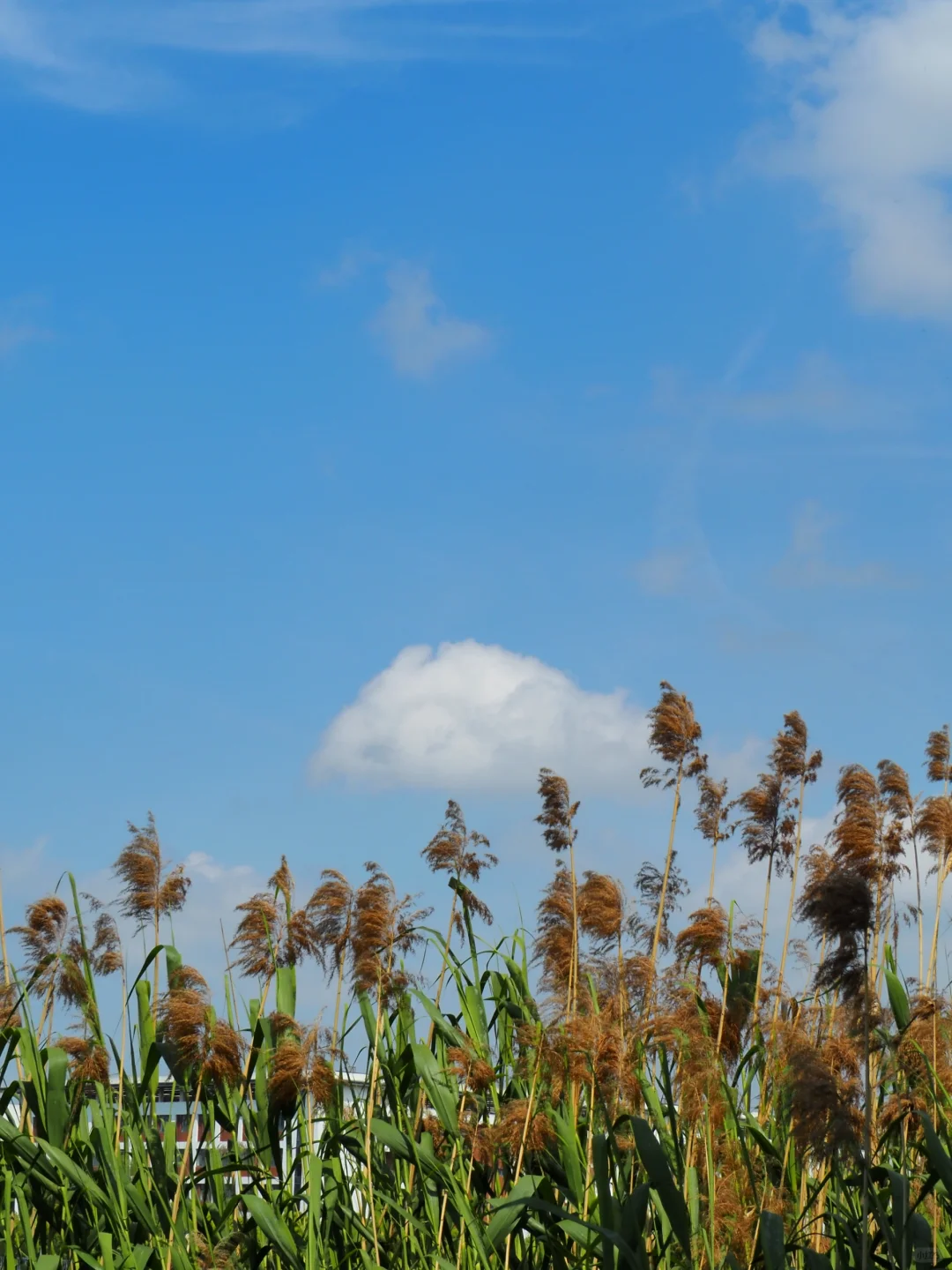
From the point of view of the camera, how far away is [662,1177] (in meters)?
4.73

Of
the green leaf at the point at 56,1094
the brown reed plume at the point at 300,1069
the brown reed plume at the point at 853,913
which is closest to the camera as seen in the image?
the brown reed plume at the point at 853,913

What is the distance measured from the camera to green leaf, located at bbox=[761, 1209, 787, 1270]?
4.43m

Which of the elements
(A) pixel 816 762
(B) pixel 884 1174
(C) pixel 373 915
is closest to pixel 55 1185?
(C) pixel 373 915

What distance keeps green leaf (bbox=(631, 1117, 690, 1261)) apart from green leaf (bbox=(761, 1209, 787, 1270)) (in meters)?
0.32

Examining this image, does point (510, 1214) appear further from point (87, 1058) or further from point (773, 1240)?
point (87, 1058)

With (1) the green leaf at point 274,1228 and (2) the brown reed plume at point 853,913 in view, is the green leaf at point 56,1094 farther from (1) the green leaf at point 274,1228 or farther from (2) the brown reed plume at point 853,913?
(2) the brown reed plume at point 853,913

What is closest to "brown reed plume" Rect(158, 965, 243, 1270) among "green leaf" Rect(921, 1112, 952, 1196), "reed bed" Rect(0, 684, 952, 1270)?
"reed bed" Rect(0, 684, 952, 1270)

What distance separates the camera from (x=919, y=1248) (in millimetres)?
4613

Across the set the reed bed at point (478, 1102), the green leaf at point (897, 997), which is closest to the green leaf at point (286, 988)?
the reed bed at point (478, 1102)

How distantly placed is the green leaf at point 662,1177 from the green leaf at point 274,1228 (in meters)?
1.54

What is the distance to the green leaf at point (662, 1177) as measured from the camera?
473 centimetres

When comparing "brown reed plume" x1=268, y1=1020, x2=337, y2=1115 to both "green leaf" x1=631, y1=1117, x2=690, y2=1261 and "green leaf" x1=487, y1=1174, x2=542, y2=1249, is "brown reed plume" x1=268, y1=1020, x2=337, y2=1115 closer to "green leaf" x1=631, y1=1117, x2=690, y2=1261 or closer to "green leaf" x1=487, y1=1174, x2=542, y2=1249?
"green leaf" x1=487, y1=1174, x2=542, y2=1249

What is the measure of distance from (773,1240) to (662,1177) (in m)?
0.43

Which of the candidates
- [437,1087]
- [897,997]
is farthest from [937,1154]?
[437,1087]
